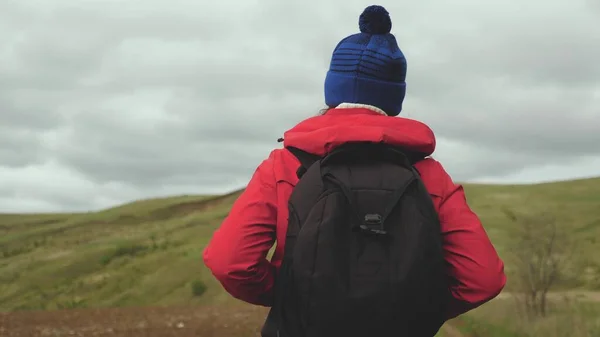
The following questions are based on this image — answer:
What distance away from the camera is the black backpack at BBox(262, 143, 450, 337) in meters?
3.02

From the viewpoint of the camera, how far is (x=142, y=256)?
1138 inches

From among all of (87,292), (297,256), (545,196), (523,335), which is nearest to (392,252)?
(297,256)

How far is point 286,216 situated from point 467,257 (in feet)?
2.56

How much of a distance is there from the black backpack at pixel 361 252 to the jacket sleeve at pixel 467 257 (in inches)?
5.4

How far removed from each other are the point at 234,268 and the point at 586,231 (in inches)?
1234

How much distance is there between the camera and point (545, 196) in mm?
44125

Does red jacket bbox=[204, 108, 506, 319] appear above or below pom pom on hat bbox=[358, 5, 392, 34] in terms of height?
below

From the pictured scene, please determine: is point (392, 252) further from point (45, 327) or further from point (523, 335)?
point (45, 327)

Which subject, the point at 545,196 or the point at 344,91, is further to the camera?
the point at 545,196

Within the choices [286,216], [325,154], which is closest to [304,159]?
[325,154]

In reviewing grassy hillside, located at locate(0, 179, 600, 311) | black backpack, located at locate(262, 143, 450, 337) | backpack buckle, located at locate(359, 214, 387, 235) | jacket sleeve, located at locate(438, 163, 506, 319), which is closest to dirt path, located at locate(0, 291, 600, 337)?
grassy hillside, located at locate(0, 179, 600, 311)

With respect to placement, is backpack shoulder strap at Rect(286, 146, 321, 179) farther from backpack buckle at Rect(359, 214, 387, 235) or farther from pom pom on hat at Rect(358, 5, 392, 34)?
pom pom on hat at Rect(358, 5, 392, 34)

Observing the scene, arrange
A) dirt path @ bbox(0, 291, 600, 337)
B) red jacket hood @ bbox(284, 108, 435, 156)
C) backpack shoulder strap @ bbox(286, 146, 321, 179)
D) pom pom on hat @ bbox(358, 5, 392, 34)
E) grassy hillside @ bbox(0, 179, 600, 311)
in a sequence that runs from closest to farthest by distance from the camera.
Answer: red jacket hood @ bbox(284, 108, 435, 156) → backpack shoulder strap @ bbox(286, 146, 321, 179) → pom pom on hat @ bbox(358, 5, 392, 34) → dirt path @ bbox(0, 291, 600, 337) → grassy hillside @ bbox(0, 179, 600, 311)

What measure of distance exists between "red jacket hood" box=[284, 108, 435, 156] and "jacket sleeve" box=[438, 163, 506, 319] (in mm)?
292
